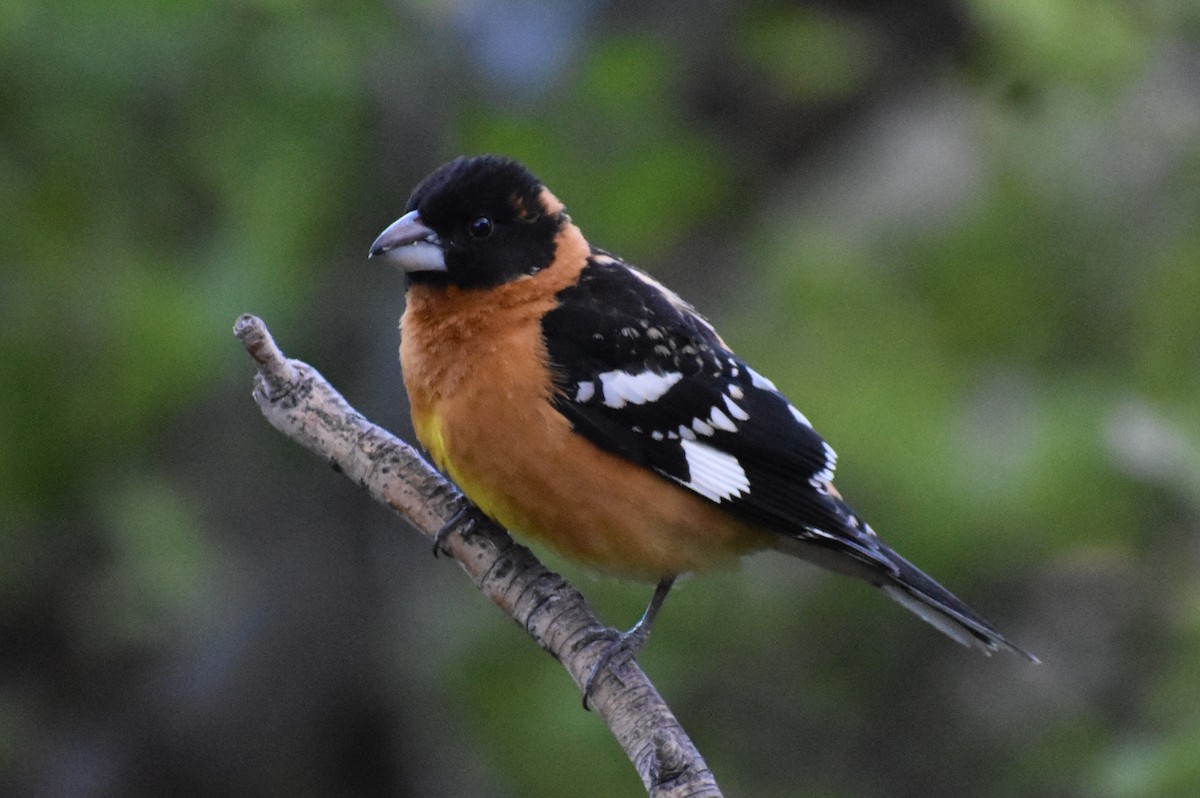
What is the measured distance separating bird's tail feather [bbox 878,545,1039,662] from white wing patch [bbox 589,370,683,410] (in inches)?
25.1

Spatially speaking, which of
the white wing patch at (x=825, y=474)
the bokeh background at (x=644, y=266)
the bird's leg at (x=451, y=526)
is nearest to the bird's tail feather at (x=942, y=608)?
the white wing patch at (x=825, y=474)

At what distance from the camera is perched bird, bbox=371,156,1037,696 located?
11.5 ft

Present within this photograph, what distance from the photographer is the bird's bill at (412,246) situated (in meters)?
3.62

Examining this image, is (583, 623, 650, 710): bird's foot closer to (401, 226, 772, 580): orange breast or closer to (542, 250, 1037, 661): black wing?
(401, 226, 772, 580): orange breast

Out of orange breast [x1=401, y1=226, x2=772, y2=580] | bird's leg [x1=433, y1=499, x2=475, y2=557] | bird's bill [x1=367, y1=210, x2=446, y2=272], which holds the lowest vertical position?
bird's leg [x1=433, y1=499, x2=475, y2=557]

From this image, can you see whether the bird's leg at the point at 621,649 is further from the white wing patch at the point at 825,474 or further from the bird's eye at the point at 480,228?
the bird's eye at the point at 480,228

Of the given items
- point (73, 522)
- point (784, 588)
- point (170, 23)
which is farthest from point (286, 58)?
point (784, 588)

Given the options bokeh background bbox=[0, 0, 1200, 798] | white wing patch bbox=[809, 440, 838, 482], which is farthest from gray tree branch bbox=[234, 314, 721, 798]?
bokeh background bbox=[0, 0, 1200, 798]

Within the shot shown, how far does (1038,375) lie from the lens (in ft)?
16.9

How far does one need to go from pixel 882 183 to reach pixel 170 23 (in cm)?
358

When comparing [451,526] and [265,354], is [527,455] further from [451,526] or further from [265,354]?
[265,354]

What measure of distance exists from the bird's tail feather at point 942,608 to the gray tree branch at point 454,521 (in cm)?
72

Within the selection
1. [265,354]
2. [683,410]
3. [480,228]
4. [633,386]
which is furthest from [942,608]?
[265,354]

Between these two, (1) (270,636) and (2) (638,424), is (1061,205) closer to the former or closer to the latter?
(2) (638,424)
